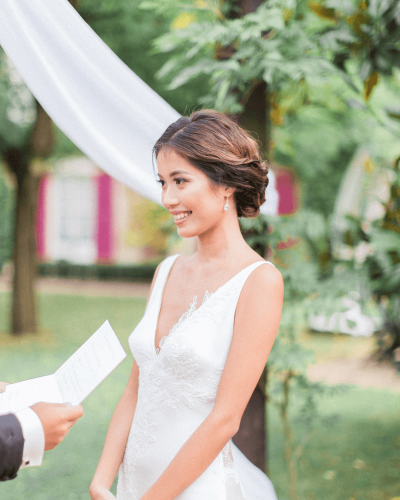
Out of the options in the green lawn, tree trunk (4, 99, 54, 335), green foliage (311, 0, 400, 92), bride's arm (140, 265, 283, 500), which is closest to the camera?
bride's arm (140, 265, 283, 500)

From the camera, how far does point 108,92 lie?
90.8 inches

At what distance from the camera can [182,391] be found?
165cm

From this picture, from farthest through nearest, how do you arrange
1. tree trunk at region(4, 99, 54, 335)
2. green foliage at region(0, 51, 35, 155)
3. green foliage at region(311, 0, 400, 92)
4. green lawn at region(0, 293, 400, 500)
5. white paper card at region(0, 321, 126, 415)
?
1. tree trunk at region(4, 99, 54, 335)
2. green foliage at region(0, 51, 35, 155)
3. green lawn at region(0, 293, 400, 500)
4. green foliage at region(311, 0, 400, 92)
5. white paper card at region(0, 321, 126, 415)

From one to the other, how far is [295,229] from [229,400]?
158 centimetres

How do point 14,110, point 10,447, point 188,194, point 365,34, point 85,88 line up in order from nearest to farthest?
1. point 10,447
2. point 188,194
3. point 85,88
4. point 365,34
5. point 14,110

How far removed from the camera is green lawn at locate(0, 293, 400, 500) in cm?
391

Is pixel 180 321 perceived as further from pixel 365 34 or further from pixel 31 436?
pixel 365 34

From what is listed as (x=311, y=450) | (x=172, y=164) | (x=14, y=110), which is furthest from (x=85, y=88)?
(x=14, y=110)

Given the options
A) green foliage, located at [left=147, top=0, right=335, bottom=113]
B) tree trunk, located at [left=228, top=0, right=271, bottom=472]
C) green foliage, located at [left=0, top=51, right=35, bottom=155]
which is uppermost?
green foliage, located at [left=0, top=51, right=35, bottom=155]

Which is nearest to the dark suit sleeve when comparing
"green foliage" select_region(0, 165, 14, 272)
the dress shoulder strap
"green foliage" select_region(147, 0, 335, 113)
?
the dress shoulder strap

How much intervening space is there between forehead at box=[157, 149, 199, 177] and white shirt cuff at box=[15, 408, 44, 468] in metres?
0.86

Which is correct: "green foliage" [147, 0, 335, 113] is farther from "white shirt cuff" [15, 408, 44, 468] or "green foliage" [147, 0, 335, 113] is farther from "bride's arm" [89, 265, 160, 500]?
"white shirt cuff" [15, 408, 44, 468]

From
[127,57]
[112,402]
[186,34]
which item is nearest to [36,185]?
[127,57]

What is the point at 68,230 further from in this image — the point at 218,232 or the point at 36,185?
the point at 218,232
